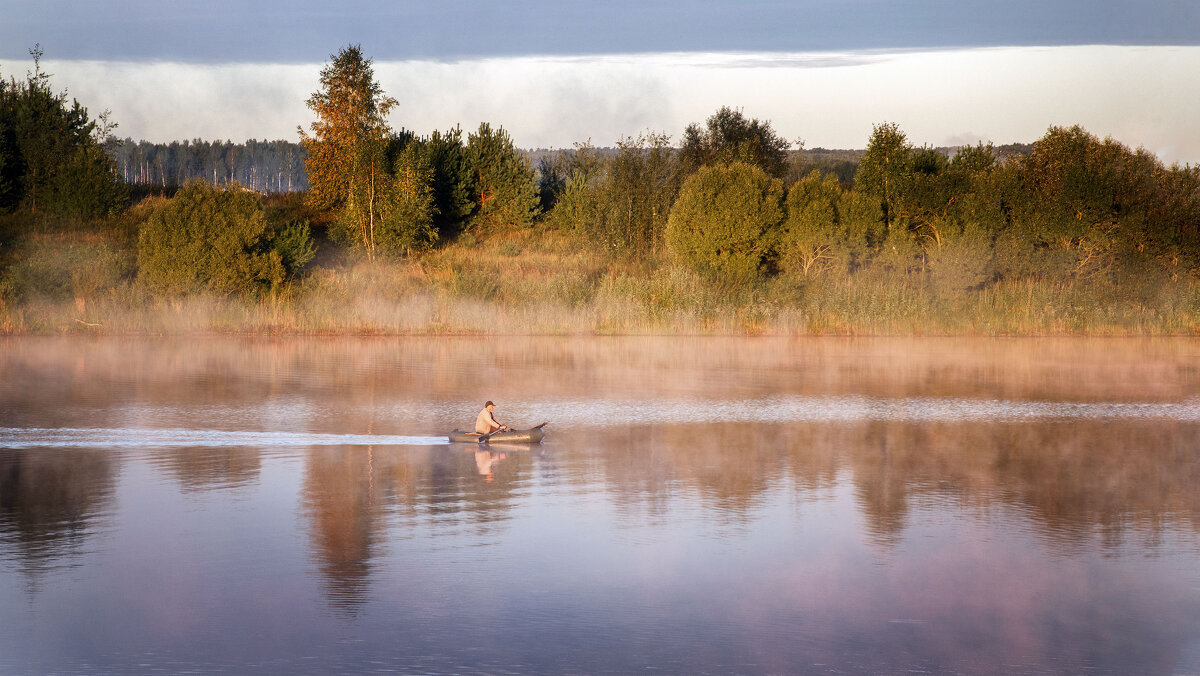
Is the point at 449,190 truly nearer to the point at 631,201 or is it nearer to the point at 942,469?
the point at 631,201

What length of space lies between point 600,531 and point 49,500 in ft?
21.7

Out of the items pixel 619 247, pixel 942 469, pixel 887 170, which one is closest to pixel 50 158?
pixel 619 247

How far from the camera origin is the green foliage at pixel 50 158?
51.8m

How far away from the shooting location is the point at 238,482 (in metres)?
14.3

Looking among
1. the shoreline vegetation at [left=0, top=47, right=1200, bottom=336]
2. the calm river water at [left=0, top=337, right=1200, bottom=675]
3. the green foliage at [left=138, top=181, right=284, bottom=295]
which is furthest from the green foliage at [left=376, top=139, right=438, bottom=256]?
the calm river water at [left=0, top=337, right=1200, bottom=675]

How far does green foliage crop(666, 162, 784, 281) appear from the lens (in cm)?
4491

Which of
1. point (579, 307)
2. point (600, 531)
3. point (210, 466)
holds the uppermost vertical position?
point (579, 307)

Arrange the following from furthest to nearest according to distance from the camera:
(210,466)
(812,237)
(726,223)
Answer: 1. (812,237)
2. (726,223)
3. (210,466)

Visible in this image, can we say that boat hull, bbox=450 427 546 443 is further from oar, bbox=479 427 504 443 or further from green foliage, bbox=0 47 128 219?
green foliage, bbox=0 47 128 219

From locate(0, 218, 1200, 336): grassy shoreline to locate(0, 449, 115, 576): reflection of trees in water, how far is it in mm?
23753

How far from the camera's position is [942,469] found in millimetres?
15492

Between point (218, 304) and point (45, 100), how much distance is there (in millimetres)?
26681

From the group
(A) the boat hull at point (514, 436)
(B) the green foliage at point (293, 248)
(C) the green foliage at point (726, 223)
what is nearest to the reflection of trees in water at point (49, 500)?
(A) the boat hull at point (514, 436)

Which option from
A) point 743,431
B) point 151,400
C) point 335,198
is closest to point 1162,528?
point 743,431
